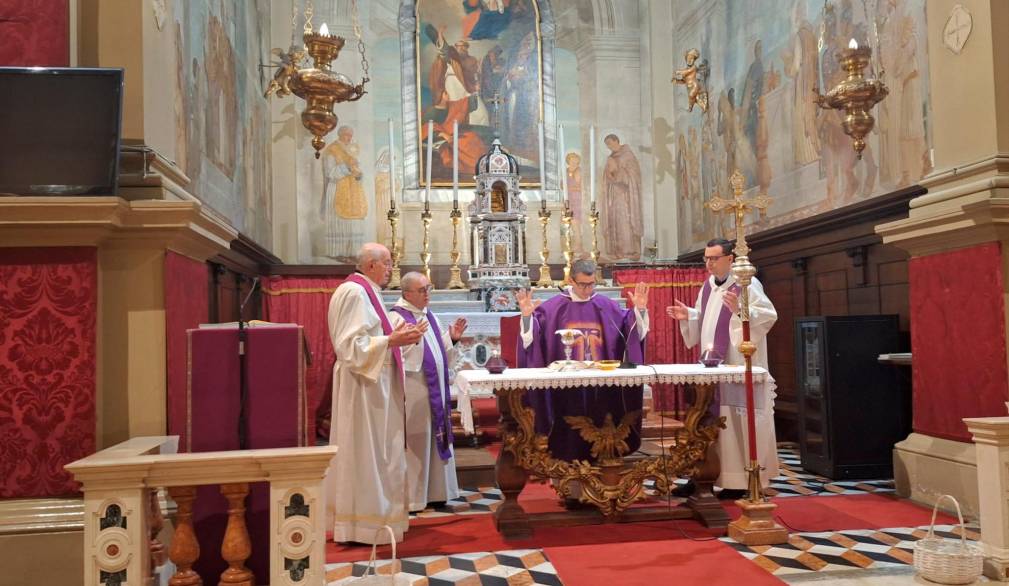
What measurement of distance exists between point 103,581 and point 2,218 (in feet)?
5.77

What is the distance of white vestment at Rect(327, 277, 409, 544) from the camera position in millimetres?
5109

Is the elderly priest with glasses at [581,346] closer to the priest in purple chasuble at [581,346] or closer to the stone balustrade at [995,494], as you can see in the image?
the priest in purple chasuble at [581,346]

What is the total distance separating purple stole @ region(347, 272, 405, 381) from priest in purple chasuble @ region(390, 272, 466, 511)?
30 centimetres

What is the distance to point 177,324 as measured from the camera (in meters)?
4.07

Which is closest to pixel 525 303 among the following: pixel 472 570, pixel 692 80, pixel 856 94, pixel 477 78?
pixel 472 570

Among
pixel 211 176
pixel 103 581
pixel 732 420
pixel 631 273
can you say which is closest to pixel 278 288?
pixel 211 176

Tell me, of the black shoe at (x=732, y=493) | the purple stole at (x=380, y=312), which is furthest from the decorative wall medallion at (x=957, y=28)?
the purple stole at (x=380, y=312)

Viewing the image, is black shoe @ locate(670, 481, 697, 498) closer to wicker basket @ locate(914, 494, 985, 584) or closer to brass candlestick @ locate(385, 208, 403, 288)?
wicker basket @ locate(914, 494, 985, 584)

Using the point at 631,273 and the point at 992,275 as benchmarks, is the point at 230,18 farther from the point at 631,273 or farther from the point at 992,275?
the point at 992,275

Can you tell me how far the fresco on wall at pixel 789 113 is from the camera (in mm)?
7086

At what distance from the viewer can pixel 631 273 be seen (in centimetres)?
1109

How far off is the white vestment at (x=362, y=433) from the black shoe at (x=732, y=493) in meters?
2.59

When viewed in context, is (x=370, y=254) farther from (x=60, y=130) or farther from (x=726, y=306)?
(x=726, y=306)

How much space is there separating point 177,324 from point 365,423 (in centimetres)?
Answer: 156
